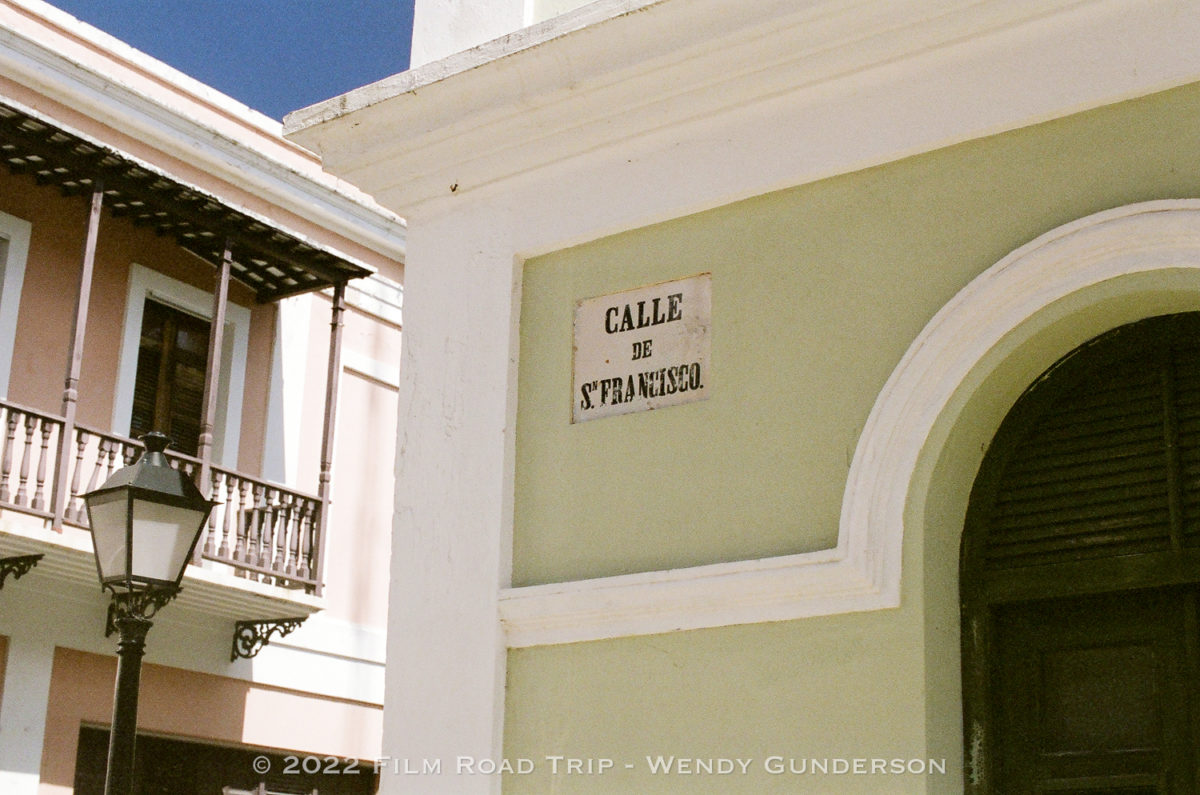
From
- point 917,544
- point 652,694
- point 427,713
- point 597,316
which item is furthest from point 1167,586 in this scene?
point 427,713

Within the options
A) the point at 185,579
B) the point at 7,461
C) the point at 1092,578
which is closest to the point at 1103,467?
the point at 1092,578

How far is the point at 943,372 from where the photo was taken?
3.53 m

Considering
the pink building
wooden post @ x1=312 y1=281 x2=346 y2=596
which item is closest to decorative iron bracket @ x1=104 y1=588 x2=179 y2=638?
the pink building

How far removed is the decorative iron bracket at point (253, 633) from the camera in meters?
12.2

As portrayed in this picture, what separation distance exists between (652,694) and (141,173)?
8.36m

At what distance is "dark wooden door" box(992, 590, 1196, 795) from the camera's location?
3234 millimetres

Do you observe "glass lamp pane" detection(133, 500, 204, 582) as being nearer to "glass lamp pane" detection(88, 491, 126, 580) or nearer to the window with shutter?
"glass lamp pane" detection(88, 491, 126, 580)

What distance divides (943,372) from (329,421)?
9.52 metres

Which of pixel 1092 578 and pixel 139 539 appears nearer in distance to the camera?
pixel 1092 578

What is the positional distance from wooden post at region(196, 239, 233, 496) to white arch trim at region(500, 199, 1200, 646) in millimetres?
7987

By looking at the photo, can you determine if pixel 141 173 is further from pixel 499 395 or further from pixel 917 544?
pixel 917 544

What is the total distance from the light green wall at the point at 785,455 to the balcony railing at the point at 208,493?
6.27 m

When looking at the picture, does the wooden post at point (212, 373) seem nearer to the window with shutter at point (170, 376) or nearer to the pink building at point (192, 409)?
the pink building at point (192, 409)

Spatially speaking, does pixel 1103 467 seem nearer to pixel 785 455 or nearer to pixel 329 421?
pixel 785 455
